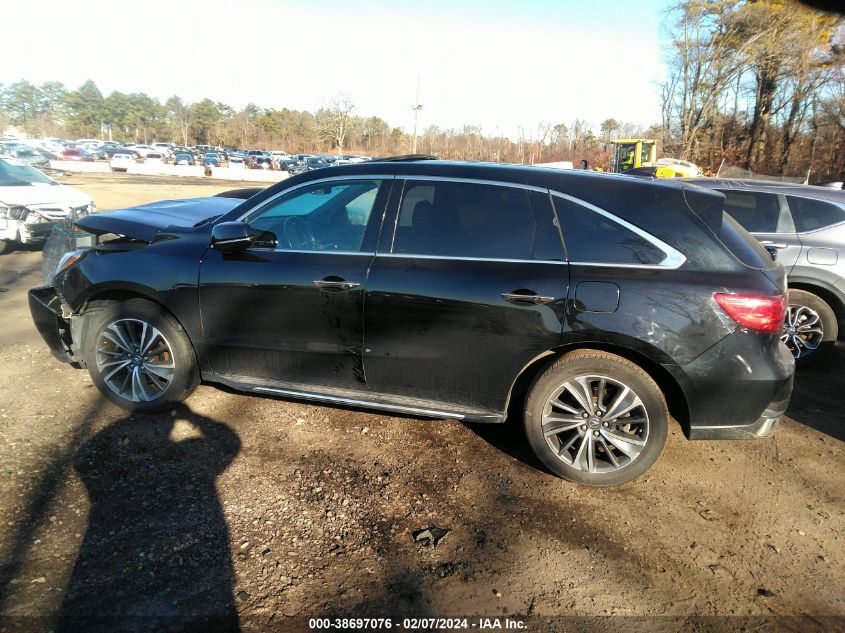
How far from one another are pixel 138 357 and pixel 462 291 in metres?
2.40

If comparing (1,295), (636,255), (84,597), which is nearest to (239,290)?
(84,597)

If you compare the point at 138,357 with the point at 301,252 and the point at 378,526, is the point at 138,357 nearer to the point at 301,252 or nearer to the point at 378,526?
the point at 301,252

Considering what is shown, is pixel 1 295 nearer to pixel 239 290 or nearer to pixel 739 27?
pixel 239 290

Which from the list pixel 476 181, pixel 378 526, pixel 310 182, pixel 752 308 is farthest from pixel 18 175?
pixel 752 308

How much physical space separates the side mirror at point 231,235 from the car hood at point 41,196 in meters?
7.83

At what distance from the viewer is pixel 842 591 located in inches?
101

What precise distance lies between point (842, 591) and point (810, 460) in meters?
1.40

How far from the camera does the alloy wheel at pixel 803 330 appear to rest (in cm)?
541

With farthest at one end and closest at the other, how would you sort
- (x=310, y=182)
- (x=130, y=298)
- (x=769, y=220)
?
(x=769, y=220) < (x=130, y=298) < (x=310, y=182)

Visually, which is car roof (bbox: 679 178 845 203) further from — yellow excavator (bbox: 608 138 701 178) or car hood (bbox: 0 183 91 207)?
yellow excavator (bbox: 608 138 701 178)

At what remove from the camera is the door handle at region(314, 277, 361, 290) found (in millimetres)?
3453

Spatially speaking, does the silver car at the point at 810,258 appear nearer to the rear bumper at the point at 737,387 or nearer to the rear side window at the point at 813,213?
the rear side window at the point at 813,213

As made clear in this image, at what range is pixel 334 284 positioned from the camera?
11.4 feet

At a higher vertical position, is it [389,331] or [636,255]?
[636,255]
